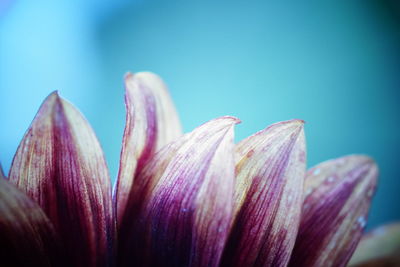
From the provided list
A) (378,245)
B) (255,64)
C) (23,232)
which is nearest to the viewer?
(23,232)

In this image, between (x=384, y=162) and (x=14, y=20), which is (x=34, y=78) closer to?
(x=14, y=20)

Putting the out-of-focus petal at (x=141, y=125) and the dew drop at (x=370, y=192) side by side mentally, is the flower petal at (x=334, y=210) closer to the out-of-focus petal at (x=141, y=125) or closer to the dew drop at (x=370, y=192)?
the dew drop at (x=370, y=192)

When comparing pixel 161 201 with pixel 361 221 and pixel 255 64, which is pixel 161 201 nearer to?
pixel 361 221

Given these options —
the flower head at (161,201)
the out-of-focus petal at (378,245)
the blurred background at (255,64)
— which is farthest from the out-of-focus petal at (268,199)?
the blurred background at (255,64)

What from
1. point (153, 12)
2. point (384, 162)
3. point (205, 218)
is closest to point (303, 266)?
point (205, 218)

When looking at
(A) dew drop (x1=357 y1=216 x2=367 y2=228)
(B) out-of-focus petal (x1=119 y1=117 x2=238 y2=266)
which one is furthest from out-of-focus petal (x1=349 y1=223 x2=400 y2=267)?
(B) out-of-focus petal (x1=119 y1=117 x2=238 y2=266)

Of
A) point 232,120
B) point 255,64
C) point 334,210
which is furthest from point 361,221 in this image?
point 255,64
